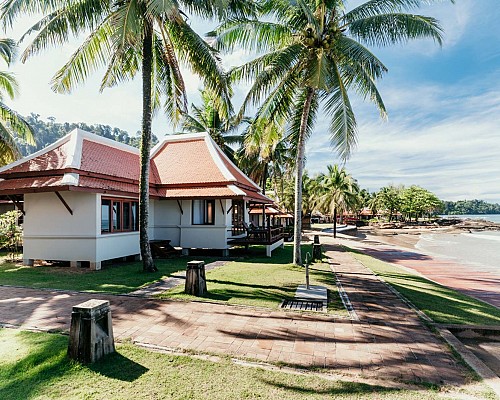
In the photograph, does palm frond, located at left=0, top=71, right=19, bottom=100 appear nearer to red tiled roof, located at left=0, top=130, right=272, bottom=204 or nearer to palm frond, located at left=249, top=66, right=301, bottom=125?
red tiled roof, located at left=0, top=130, right=272, bottom=204

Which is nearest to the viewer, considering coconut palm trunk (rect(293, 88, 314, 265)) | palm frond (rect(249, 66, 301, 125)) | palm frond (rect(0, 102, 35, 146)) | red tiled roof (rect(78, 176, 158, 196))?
red tiled roof (rect(78, 176, 158, 196))

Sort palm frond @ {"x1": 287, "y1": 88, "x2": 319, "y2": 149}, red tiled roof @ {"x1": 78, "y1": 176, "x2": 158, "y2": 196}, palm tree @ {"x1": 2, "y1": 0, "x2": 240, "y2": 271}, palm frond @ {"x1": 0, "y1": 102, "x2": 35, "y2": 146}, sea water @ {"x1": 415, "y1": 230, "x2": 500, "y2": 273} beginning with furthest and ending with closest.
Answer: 1. sea water @ {"x1": 415, "y1": 230, "x2": 500, "y2": 273}
2. palm frond @ {"x1": 0, "y1": 102, "x2": 35, "y2": 146}
3. palm frond @ {"x1": 287, "y1": 88, "x2": 319, "y2": 149}
4. red tiled roof @ {"x1": 78, "y1": 176, "x2": 158, "y2": 196}
5. palm tree @ {"x1": 2, "y1": 0, "x2": 240, "y2": 271}

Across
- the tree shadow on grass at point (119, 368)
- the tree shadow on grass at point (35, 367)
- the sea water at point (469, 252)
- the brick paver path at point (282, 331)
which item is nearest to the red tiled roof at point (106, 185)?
the brick paver path at point (282, 331)

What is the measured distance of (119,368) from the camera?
3.79 m

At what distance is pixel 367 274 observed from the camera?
10.8 m

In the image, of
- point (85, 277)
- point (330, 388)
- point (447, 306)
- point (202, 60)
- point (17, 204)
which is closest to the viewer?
point (330, 388)

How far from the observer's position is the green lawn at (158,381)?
3289mm

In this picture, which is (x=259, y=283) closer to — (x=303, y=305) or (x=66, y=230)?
(x=303, y=305)

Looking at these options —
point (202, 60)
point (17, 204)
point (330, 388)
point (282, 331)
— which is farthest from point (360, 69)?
point (17, 204)

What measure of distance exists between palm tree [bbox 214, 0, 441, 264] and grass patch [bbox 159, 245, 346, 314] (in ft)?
6.15

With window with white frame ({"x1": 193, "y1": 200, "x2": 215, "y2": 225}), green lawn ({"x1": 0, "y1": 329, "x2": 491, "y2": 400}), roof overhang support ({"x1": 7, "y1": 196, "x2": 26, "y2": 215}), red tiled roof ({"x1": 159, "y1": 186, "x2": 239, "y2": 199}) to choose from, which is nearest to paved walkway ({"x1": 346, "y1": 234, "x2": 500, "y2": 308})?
green lawn ({"x1": 0, "y1": 329, "x2": 491, "y2": 400})

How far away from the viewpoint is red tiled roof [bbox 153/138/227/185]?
50.5ft

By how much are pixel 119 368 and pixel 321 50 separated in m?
10.3

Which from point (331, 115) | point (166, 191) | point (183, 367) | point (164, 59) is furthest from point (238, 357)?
point (166, 191)
